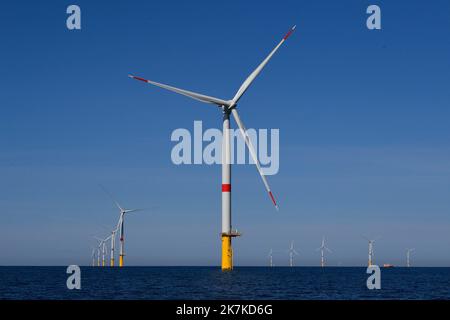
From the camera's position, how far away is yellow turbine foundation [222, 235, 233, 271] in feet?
429

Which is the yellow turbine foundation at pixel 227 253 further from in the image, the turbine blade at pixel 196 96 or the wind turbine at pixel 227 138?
the turbine blade at pixel 196 96

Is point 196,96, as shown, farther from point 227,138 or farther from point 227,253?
point 227,253

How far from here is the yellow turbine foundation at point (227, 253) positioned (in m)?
131

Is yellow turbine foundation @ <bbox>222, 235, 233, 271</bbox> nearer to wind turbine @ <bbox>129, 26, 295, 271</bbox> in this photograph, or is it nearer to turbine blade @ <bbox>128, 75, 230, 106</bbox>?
wind turbine @ <bbox>129, 26, 295, 271</bbox>

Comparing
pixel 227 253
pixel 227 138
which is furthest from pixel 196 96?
pixel 227 253

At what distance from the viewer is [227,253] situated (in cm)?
13550

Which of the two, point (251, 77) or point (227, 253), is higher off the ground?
point (251, 77)

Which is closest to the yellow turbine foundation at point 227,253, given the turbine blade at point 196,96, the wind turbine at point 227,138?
the wind turbine at point 227,138

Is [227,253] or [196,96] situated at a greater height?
[196,96]

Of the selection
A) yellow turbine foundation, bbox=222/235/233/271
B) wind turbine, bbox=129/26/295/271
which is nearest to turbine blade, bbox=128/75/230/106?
wind turbine, bbox=129/26/295/271
